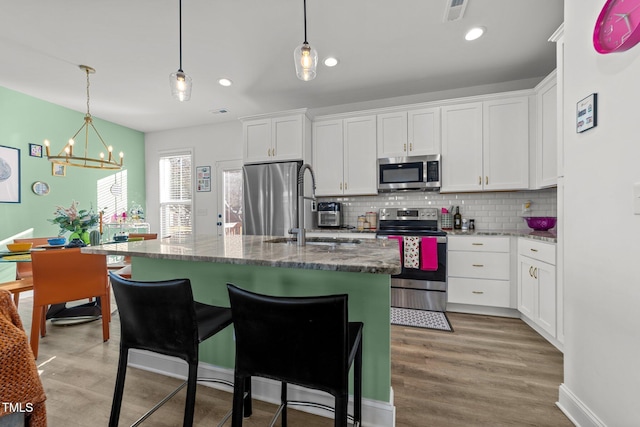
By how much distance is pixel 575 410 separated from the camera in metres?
1.41

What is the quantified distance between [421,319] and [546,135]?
2252 mm

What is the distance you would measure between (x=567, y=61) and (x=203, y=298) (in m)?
2.52

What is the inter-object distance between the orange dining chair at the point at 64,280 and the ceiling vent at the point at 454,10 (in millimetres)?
3478

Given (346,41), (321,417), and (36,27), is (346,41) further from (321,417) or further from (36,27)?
(321,417)

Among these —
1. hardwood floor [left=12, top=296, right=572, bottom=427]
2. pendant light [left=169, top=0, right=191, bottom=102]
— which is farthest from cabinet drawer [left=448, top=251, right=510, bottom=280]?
pendant light [left=169, top=0, right=191, bottom=102]

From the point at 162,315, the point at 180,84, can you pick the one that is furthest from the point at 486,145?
the point at 162,315

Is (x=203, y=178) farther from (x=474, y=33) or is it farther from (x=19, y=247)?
(x=474, y=33)

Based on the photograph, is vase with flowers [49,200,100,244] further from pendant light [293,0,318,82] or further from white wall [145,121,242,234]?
pendant light [293,0,318,82]

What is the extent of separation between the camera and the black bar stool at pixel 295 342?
34.3 inches

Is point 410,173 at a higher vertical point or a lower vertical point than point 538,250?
higher

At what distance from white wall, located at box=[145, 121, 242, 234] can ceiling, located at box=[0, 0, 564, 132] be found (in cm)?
95

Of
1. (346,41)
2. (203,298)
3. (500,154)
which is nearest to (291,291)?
(203,298)

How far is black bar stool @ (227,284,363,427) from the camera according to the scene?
0.87m

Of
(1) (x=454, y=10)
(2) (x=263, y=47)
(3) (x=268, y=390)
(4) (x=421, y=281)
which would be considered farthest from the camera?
(4) (x=421, y=281)
